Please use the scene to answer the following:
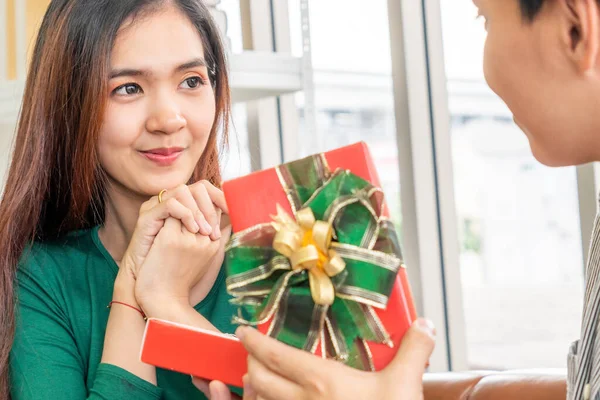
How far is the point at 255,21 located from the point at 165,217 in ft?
5.13

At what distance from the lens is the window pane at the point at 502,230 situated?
2002 mm

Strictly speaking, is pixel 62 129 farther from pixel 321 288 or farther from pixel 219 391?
pixel 321 288

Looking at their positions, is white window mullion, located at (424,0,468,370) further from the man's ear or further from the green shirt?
the man's ear

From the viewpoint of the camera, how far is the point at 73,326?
1.32 metres

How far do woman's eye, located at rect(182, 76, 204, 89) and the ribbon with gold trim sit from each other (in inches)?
24.0

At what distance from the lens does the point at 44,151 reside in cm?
140

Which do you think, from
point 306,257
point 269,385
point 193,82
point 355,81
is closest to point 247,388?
point 269,385

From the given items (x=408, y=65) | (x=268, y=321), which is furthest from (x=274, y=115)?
(x=268, y=321)

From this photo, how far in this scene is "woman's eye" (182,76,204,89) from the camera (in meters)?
1.37

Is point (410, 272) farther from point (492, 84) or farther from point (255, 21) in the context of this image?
point (492, 84)

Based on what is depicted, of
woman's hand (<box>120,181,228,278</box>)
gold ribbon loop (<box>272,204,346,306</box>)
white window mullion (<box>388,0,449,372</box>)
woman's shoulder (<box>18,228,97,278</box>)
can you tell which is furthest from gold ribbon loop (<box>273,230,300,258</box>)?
white window mullion (<box>388,0,449,372</box>)

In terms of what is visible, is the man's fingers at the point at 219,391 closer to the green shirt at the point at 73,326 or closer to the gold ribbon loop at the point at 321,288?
the gold ribbon loop at the point at 321,288

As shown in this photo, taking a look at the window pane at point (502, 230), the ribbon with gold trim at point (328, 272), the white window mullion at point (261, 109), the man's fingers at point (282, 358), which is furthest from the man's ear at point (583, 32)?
the white window mullion at point (261, 109)

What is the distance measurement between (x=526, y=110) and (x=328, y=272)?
0.79ft
